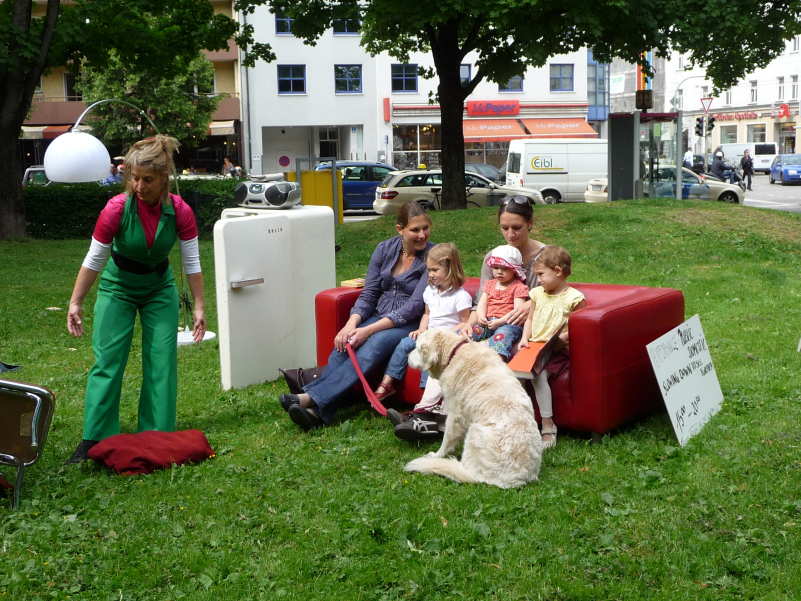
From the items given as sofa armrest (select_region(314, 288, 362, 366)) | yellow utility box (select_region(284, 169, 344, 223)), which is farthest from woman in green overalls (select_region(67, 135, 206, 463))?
yellow utility box (select_region(284, 169, 344, 223))

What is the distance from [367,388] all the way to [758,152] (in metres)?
52.9

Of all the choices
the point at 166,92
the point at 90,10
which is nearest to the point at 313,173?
the point at 90,10

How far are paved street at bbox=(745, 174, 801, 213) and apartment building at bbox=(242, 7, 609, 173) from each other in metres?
10.6

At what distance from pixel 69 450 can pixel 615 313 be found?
3.53m

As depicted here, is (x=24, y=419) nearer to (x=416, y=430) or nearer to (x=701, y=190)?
(x=416, y=430)

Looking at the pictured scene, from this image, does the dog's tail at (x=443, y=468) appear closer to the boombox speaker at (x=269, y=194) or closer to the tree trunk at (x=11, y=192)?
the boombox speaker at (x=269, y=194)

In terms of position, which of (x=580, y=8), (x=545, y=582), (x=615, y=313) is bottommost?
(x=545, y=582)

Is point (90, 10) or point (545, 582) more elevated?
point (90, 10)

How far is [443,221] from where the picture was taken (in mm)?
15656

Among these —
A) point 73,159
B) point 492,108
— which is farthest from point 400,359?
point 492,108

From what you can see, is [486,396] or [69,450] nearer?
[486,396]

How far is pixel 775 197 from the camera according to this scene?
111 feet

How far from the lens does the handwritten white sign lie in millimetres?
4965

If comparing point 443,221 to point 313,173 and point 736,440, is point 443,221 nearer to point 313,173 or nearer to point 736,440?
point 313,173
